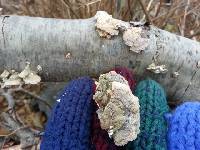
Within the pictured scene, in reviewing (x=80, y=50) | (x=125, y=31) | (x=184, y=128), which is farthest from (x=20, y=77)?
(x=184, y=128)

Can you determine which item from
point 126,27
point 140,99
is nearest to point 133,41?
point 126,27

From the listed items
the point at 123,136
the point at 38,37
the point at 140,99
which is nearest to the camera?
the point at 123,136

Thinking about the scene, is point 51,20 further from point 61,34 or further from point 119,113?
point 119,113

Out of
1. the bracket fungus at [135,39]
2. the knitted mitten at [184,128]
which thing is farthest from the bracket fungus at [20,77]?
the knitted mitten at [184,128]

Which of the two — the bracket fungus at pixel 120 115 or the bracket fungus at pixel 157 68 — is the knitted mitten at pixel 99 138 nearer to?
the bracket fungus at pixel 120 115

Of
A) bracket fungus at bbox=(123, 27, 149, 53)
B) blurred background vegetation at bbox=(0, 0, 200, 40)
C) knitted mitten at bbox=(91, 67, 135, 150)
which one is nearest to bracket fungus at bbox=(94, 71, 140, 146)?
knitted mitten at bbox=(91, 67, 135, 150)

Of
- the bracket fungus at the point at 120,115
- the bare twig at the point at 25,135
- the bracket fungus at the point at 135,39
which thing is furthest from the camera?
the bare twig at the point at 25,135
